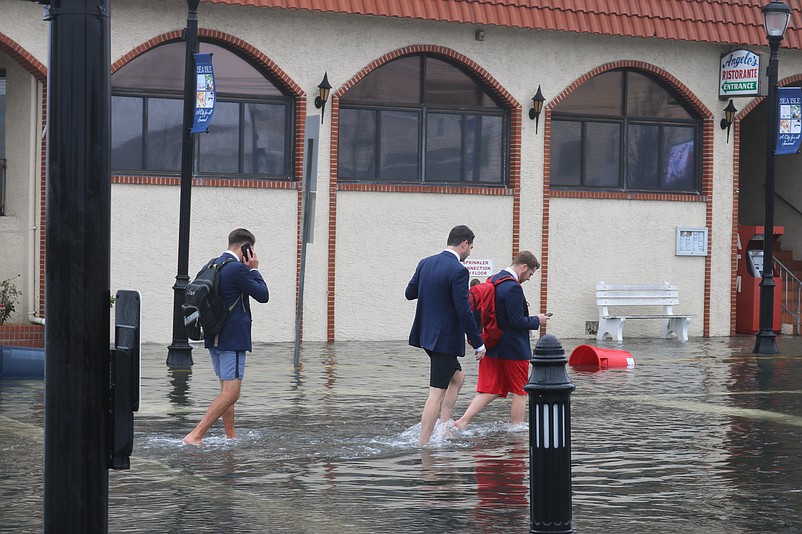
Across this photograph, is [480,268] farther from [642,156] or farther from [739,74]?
[739,74]

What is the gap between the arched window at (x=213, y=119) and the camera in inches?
A: 849

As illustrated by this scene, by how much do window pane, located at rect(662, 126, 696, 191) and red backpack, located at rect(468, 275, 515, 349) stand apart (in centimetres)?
1472

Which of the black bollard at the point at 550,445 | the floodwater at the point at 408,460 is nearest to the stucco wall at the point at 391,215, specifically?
the floodwater at the point at 408,460

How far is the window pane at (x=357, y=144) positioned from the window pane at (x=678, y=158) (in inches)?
231

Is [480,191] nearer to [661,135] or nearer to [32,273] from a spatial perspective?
[661,135]

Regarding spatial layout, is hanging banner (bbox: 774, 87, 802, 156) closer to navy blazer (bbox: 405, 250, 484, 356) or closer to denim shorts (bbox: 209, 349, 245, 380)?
navy blazer (bbox: 405, 250, 484, 356)

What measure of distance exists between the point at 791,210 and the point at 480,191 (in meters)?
8.55

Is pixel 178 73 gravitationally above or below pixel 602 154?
above

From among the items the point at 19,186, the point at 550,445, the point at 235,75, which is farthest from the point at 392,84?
the point at 550,445

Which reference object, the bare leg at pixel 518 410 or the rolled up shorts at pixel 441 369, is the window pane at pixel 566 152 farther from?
the rolled up shorts at pixel 441 369

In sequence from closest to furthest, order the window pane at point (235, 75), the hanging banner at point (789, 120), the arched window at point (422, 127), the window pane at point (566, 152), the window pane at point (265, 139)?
the hanging banner at point (789, 120)
the window pane at point (235, 75)
the window pane at point (265, 139)
the arched window at point (422, 127)
the window pane at point (566, 152)

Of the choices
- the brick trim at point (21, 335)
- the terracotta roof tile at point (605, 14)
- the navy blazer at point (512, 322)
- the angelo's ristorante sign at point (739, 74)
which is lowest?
the brick trim at point (21, 335)

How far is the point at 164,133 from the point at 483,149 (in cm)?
568

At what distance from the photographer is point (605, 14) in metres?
24.1
